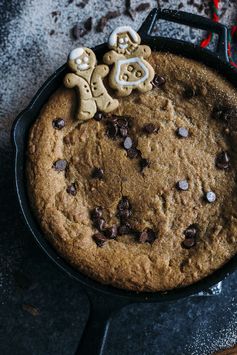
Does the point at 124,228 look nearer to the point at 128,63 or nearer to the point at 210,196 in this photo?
the point at 210,196

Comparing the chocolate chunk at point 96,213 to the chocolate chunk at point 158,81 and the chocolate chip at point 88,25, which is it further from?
the chocolate chip at point 88,25

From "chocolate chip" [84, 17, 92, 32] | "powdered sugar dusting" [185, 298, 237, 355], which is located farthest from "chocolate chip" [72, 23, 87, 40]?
"powdered sugar dusting" [185, 298, 237, 355]

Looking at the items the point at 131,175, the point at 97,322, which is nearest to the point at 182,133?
the point at 131,175

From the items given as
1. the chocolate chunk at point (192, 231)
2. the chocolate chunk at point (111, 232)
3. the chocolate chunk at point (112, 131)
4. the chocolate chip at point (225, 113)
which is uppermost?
the chocolate chip at point (225, 113)

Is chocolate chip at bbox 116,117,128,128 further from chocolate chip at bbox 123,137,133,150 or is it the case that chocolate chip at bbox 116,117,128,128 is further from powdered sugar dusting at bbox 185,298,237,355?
powdered sugar dusting at bbox 185,298,237,355

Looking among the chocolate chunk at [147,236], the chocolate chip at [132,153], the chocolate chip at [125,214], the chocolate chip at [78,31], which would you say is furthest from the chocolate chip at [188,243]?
the chocolate chip at [78,31]
